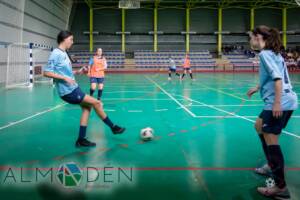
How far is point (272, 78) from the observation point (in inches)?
122

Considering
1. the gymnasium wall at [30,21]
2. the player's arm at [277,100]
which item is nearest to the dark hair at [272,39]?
the player's arm at [277,100]

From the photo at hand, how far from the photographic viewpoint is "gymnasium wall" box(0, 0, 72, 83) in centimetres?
1770

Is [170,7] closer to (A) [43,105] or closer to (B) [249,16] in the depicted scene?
(B) [249,16]

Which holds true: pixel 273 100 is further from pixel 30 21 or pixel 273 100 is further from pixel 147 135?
pixel 30 21

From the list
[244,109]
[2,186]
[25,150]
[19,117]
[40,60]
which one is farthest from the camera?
[40,60]

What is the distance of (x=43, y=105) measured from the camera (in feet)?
33.9

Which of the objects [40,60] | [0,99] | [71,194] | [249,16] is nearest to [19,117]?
[0,99]

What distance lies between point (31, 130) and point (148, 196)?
4187 millimetres

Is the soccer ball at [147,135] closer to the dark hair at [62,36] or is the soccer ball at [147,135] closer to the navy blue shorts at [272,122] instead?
the dark hair at [62,36]

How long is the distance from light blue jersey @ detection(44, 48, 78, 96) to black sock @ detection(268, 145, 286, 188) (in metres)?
3.14

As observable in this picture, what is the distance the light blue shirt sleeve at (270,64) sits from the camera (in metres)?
3.10

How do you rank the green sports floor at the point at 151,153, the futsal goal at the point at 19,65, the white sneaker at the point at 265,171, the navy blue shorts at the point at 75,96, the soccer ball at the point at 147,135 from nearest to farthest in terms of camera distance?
1. the green sports floor at the point at 151,153
2. the white sneaker at the point at 265,171
3. the navy blue shorts at the point at 75,96
4. the soccer ball at the point at 147,135
5. the futsal goal at the point at 19,65

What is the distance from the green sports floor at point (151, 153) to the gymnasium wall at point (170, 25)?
111 feet

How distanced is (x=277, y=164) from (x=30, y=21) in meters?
22.7
